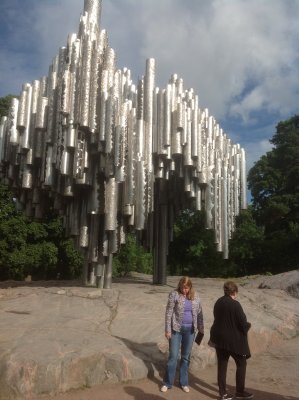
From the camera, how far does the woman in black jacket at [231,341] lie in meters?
5.79

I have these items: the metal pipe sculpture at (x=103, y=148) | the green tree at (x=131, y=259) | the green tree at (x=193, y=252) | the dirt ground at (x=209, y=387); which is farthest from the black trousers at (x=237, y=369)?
the green tree at (x=193, y=252)

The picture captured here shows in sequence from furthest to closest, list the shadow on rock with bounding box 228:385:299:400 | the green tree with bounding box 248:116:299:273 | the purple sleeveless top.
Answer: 1. the green tree with bounding box 248:116:299:273
2. the purple sleeveless top
3. the shadow on rock with bounding box 228:385:299:400

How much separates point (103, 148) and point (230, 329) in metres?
8.13

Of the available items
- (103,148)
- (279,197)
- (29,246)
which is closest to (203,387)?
(103,148)

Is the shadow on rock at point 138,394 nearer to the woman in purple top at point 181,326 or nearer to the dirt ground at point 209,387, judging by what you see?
the dirt ground at point 209,387

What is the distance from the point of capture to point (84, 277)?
15.2m

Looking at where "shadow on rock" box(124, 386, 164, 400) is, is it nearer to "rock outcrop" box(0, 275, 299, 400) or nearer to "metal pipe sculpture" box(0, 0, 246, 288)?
"rock outcrop" box(0, 275, 299, 400)

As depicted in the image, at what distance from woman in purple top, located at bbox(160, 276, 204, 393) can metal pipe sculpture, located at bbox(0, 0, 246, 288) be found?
6903 millimetres

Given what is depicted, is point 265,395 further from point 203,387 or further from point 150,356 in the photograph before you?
point 150,356

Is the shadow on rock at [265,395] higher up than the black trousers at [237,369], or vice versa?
the black trousers at [237,369]

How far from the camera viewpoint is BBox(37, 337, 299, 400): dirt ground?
595 centimetres

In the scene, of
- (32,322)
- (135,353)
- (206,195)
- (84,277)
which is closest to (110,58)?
(206,195)

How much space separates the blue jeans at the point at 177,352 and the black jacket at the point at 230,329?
0.45m

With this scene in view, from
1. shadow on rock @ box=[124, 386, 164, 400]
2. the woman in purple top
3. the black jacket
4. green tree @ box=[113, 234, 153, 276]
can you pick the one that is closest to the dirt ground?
shadow on rock @ box=[124, 386, 164, 400]
